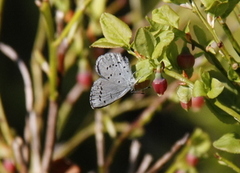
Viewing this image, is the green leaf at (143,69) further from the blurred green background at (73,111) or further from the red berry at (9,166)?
the blurred green background at (73,111)

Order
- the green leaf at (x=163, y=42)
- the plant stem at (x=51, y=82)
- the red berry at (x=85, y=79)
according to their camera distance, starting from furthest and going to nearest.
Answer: the red berry at (x=85, y=79), the plant stem at (x=51, y=82), the green leaf at (x=163, y=42)

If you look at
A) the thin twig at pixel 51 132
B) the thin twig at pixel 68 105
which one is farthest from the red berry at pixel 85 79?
the thin twig at pixel 51 132

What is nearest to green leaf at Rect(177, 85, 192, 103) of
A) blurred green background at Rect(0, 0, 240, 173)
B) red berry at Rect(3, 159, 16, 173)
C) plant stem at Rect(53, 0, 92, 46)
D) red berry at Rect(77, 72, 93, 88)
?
plant stem at Rect(53, 0, 92, 46)

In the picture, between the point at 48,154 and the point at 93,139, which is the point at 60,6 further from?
the point at 93,139

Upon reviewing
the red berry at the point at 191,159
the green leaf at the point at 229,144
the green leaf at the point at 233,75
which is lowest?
the red berry at the point at 191,159

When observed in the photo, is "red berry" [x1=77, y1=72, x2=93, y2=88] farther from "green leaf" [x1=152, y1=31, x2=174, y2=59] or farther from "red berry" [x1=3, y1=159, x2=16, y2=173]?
"green leaf" [x1=152, y1=31, x2=174, y2=59]

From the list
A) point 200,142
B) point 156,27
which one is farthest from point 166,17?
point 200,142
